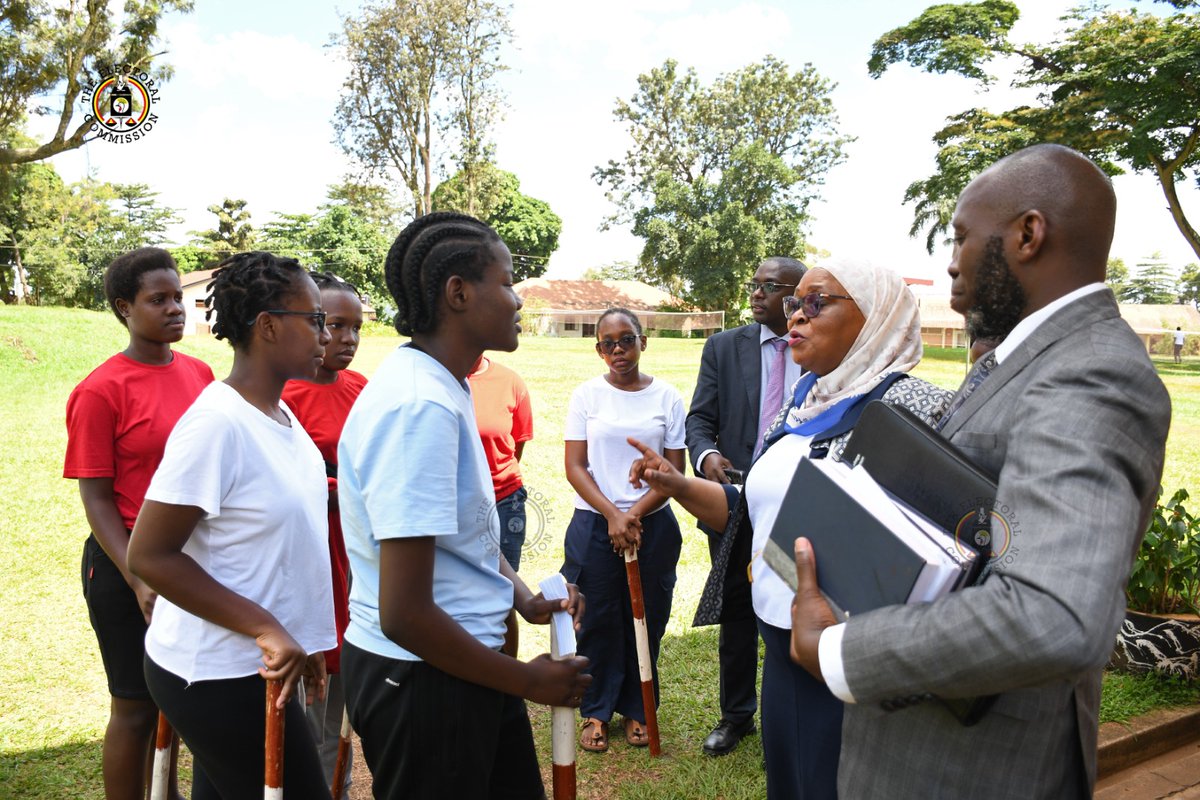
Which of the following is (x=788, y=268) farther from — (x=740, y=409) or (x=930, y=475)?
(x=930, y=475)

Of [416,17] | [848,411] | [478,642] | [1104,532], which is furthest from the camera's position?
[416,17]

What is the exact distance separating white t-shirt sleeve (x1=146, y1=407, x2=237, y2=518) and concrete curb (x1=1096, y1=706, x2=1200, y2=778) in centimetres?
404

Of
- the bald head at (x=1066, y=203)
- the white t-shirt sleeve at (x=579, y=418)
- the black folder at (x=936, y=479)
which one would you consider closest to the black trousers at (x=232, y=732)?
the black folder at (x=936, y=479)

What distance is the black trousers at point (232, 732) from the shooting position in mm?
2111

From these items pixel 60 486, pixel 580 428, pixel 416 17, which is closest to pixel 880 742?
pixel 580 428

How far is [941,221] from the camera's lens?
1848 inches

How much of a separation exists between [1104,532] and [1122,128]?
46.8 ft

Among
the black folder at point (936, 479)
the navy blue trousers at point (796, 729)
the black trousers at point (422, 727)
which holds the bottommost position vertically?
the navy blue trousers at point (796, 729)

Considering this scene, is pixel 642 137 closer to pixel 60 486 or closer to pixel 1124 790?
pixel 60 486

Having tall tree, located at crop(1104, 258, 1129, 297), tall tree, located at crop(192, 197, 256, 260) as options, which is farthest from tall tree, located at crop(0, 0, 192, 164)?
tall tree, located at crop(1104, 258, 1129, 297)

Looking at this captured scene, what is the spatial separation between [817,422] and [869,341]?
283 mm

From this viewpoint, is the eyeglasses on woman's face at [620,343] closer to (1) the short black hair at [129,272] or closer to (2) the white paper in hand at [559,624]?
(1) the short black hair at [129,272]

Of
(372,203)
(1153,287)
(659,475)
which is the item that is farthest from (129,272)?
(1153,287)

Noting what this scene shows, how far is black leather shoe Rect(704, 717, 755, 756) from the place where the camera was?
413 centimetres
